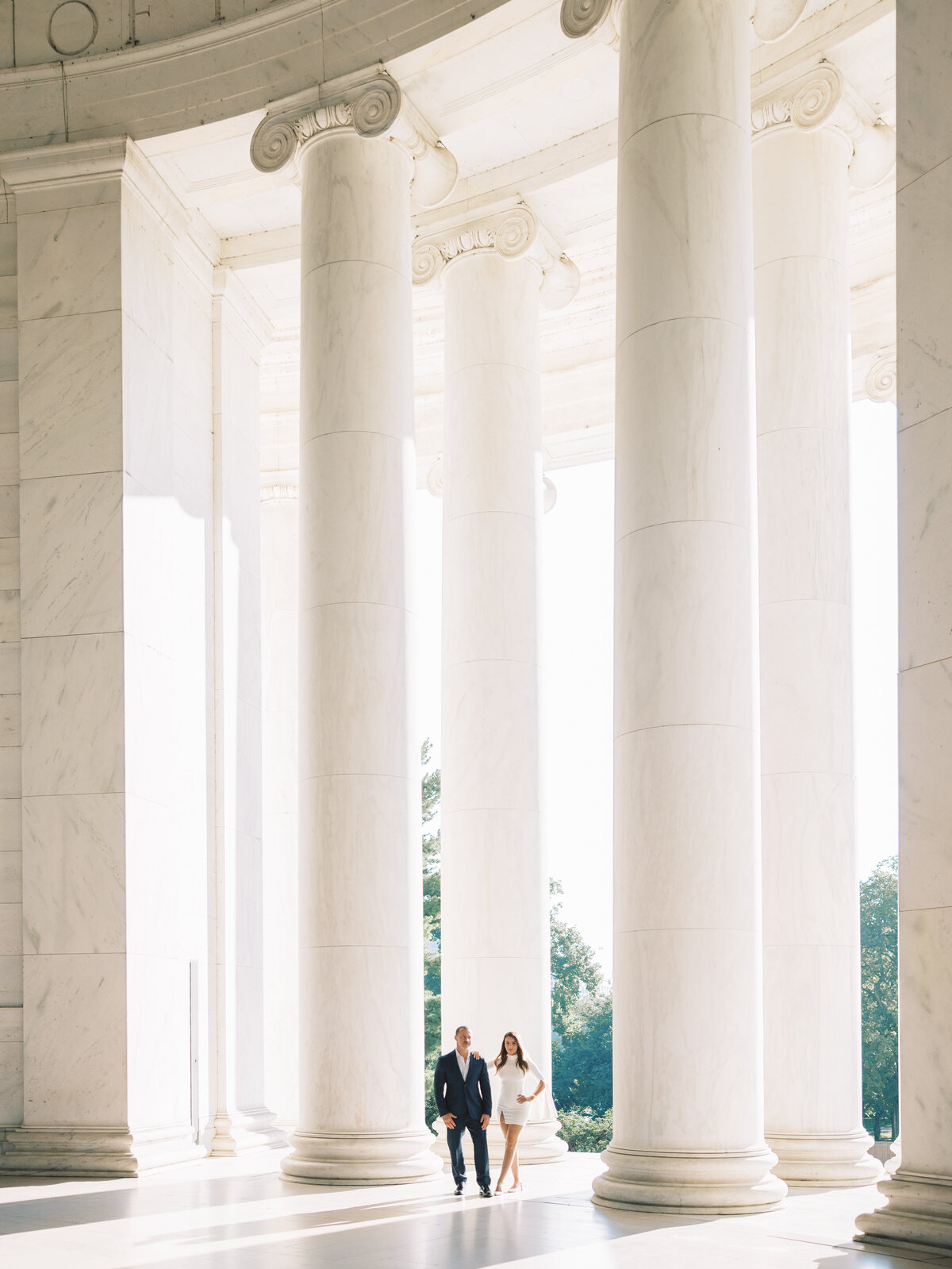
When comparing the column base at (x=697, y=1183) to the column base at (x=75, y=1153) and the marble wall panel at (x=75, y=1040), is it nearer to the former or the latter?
the column base at (x=75, y=1153)

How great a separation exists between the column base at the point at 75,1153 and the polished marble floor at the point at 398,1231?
10848 millimetres

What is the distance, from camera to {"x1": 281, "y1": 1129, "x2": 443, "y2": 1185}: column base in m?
172

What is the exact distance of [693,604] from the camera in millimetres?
149625

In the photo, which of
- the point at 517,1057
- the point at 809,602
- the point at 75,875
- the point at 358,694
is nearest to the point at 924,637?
the point at 517,1057

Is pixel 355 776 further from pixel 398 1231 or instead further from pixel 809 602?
pixel 398 1231

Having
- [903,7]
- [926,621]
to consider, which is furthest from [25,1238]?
[903,7]

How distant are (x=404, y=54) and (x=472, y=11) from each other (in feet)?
36.1

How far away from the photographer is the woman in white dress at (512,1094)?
15925cm

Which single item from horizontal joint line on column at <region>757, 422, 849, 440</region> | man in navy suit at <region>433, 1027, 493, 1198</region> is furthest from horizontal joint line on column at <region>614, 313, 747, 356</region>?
man in navy suit at <region>433, 1027, 493, 1198</region>

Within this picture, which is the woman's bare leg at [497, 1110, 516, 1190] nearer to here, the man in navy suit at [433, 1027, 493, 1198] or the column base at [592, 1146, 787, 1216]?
the man in navy suit at [433, 1027, 493, 1198]

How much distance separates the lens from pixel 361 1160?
172 meters

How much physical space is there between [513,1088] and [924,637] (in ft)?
246

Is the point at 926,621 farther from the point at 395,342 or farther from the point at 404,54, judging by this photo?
the point at 404,54

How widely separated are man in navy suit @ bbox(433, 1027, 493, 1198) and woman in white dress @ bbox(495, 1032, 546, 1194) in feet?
6.33
